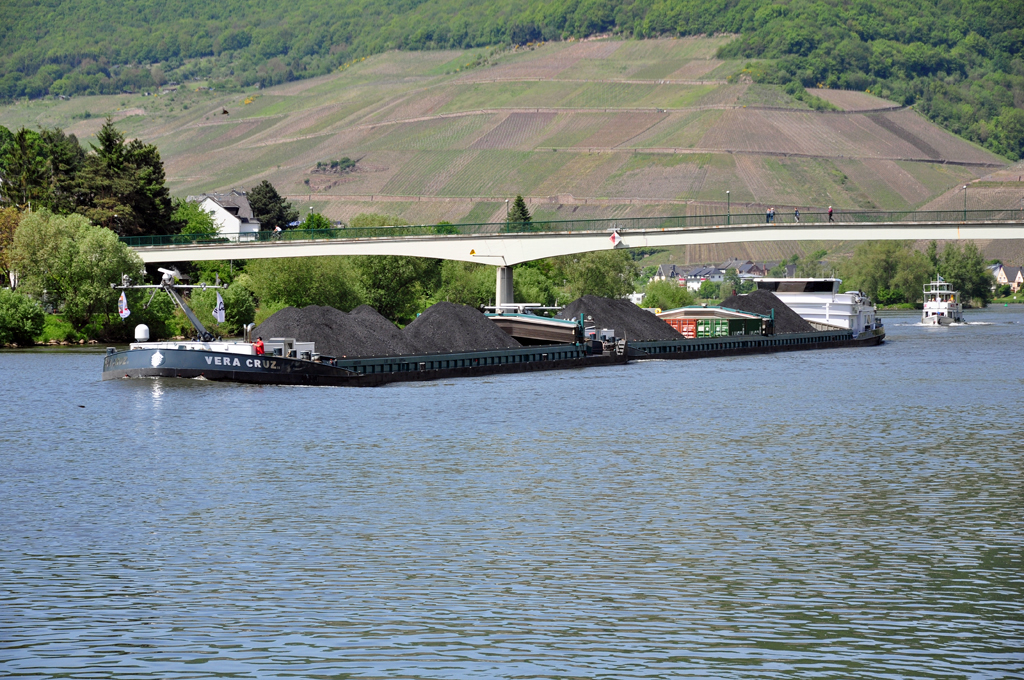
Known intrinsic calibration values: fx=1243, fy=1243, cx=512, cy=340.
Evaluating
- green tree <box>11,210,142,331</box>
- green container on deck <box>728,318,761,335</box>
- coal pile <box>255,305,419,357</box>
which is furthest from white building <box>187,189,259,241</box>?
coal pile <box>255,305,419,357</box>

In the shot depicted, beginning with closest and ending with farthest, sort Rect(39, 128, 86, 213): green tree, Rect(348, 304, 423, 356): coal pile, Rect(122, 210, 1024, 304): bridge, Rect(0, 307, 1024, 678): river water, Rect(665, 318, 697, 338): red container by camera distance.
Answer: Rect(0, 307, 1024, 678): river water < Rect(348, 304, 423, 356): coal pile < Rect(665, 318, 697, 338): red container < Rect(122, 210, 1024, 304): bridge < Rect(39, 128, 86, 213): green tree

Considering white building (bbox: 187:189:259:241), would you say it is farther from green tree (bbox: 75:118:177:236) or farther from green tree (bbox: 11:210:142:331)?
green tree (bbox: 11:210:142:331)

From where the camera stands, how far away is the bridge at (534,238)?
102688 mm

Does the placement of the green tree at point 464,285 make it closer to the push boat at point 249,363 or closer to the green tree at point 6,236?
the green tree at point 6,236

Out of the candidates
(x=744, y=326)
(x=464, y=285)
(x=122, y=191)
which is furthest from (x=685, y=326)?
(x=122, y=191)

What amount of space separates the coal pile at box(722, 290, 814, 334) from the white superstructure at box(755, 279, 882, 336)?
3068mm

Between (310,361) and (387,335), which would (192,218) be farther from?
(310,361)

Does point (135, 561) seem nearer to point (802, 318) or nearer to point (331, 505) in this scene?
point (331, 505)

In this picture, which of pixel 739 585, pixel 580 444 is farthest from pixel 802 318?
pixel 739 585

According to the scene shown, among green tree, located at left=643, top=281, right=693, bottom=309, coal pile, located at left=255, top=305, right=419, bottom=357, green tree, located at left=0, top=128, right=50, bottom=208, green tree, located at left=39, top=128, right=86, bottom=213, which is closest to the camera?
coal pile, located at left=255, top=305, right=419, bottom=357

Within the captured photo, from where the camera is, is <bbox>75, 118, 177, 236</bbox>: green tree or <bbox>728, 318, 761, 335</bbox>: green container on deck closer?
<bbox>728, 318, 761, 335</bbox>: green container on deck

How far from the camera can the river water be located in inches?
→ 650

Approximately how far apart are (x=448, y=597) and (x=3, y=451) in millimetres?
23312

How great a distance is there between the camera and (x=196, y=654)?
16359 millimetres
